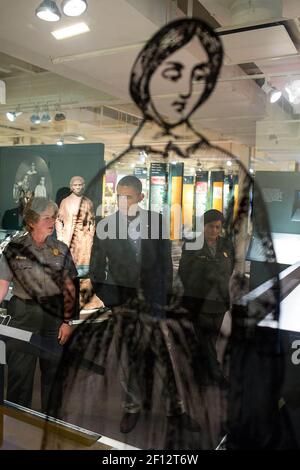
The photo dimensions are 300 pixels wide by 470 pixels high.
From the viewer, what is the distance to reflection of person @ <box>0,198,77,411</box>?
1.55 meters

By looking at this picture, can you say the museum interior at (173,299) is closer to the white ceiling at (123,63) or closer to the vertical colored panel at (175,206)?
the vertical colored panel at (175,206)

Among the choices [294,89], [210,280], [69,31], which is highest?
[69,31]

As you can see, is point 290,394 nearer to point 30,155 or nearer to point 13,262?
point 13,262

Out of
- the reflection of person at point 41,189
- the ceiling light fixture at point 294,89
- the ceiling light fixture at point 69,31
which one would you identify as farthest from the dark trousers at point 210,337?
the ceiling light fixture at point 294,89

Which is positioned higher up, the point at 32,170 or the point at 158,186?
the point at 32,170

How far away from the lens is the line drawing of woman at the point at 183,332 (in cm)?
100

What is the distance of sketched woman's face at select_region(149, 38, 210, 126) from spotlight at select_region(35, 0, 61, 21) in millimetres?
1249

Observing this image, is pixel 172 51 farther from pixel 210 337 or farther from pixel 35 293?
pixel 35 293

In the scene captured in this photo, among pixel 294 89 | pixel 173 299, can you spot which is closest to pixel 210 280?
pixel 173 299

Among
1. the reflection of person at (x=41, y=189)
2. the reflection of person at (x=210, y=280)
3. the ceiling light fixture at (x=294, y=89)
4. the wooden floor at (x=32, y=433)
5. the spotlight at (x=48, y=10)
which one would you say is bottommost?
the wooden floor at (x=32, y=433)

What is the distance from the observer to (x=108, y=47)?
267 centimetres

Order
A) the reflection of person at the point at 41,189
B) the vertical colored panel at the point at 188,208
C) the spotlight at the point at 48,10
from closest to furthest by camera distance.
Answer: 1. the vertical colored panel at the point at 188,208
2. the spotlight at the point at 48,10
3. the reflection of person at the point at 41,189

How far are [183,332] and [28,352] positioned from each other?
1.01m

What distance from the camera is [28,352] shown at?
188cm
